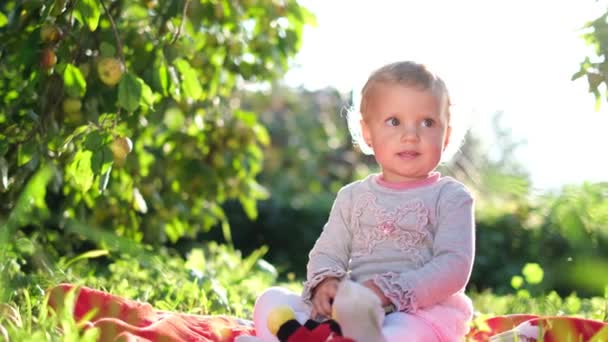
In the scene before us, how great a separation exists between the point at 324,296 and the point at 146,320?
457 mm

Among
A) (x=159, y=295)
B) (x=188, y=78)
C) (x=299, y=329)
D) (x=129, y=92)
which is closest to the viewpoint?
(x=299, y=329)

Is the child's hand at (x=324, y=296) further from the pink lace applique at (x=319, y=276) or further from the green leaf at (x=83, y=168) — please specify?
the green leaf at (x=83, y=168)

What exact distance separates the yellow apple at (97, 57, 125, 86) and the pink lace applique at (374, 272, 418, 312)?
114 cm

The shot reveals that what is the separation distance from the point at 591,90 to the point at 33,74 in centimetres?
152

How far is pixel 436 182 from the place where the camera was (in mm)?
2016

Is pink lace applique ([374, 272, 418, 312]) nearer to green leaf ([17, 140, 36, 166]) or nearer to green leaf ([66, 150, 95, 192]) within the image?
green leaf ([66, 150, 95, 192])

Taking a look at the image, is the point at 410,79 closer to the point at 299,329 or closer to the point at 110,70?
the point at 299,329

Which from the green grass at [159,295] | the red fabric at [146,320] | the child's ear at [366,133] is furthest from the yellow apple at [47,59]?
the child's ear at [366,133]

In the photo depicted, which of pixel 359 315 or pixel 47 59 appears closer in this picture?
pixel 359 315

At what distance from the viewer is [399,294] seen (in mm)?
1818

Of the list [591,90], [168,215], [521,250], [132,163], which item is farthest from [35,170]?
[521,250]

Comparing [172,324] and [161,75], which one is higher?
[161,75]

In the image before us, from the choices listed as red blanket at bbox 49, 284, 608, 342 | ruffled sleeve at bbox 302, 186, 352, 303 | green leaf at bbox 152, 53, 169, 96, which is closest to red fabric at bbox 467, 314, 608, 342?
red blanket at bbox 49, 284, 608, 342

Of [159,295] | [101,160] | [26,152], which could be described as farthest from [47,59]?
[159,295]
